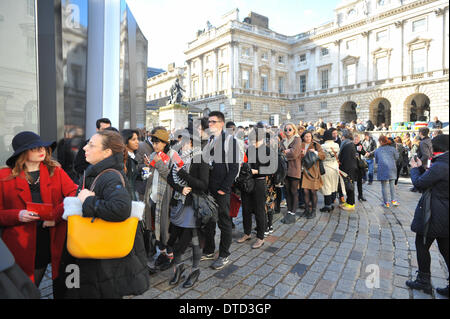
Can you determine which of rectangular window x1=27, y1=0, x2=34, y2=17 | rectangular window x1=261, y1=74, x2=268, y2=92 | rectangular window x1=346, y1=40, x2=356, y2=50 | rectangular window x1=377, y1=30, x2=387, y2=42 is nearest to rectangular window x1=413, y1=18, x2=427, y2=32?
rectangular window x1=377, y1=30, x2=387, y2=42

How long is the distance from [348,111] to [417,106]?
29.3ft

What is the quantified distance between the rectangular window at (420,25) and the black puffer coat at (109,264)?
41526mm

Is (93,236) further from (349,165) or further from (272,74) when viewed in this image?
(272,74)

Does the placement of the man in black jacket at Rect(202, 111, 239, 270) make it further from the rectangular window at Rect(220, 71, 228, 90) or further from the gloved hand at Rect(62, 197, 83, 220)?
the rectangular window at Rect(220, 71, 228, 90)

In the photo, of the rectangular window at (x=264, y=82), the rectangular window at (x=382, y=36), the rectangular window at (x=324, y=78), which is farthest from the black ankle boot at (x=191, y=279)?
the rectangular window at (x=324, y=78)

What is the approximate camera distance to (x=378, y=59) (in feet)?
120

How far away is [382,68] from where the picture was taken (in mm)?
36094

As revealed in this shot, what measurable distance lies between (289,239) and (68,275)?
351 centimetres

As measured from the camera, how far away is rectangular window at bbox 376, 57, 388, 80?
35.6m

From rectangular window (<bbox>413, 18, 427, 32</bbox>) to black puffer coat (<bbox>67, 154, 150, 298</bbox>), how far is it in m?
41.5

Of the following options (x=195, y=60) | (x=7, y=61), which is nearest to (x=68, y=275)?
(x=7, y=61)

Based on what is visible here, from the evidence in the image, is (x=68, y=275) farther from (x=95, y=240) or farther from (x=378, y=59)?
(x=378, y=59)

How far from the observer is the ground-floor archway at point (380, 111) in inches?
1480
